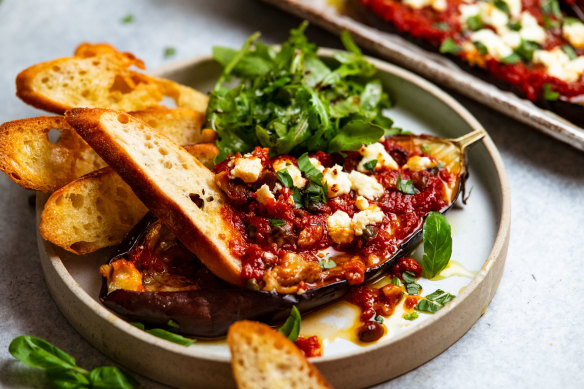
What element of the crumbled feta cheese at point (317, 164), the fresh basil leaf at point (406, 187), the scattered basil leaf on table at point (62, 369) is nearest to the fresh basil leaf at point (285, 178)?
the crumbled feta cheese at point (317, 164)

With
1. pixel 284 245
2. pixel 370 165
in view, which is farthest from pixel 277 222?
pixel 370 165

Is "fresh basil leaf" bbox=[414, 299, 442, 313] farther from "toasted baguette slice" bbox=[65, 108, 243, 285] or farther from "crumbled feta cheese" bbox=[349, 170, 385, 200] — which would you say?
"toasted baguette slice" bbox=[65, 108, 243, 285]

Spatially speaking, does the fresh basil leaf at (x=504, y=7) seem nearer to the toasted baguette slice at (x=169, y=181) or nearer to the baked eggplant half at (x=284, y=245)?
the baked eggplant half at (x=284, y=245)

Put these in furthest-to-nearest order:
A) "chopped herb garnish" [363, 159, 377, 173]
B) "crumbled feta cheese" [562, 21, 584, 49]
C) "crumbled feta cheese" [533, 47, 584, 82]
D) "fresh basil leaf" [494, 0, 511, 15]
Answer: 1. "fresh basil leaf" [494, 0, 511, 15]
2. "crumbled feta cheese" [562, 21, 584, 49]
3. "crumbled feta cheese" [533, 47, 584, 82]
4. "chopped herb garnish" [363, 159, 377, 173]

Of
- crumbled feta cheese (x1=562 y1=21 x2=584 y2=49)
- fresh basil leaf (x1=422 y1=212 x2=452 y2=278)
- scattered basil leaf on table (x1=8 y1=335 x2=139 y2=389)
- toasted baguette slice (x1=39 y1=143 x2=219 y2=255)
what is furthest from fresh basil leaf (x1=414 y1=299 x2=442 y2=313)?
Result: crumbled feta cheese (x1=562 y1=21 x2=584 y2=49)

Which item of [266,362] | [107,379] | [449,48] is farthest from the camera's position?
[449,48]

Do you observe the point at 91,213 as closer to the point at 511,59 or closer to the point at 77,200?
the point at 77,200

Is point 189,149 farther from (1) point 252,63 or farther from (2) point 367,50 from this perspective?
(2) point 367,50

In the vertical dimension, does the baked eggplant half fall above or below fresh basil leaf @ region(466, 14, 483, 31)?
below
